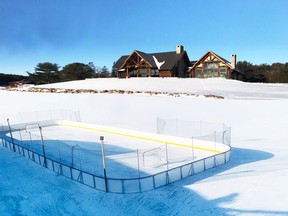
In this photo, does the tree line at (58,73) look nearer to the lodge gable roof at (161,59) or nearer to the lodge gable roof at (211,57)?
the lodge gable roof at (161,59)

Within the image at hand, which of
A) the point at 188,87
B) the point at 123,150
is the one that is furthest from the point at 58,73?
the point at 123,150

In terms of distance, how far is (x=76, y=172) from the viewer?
8.80m

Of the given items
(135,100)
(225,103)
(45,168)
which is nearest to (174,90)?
(135,100)

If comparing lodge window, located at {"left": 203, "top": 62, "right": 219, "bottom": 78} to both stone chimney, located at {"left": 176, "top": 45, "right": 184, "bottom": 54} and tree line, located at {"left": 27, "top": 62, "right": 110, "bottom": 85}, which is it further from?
tree line, located at {"left": 27, "top": 62, "right": 110, "bottom": 85}

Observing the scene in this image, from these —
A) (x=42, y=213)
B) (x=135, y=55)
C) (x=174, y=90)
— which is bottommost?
(x=42, y=213)

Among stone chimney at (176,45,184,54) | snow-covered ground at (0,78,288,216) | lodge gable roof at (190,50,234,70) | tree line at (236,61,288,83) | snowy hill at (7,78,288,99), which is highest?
stone chimney at (176,45,184,54)

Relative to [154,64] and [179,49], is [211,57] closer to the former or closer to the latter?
[179,49]

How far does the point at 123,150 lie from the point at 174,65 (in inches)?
1182

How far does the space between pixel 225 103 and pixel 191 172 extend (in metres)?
14.2

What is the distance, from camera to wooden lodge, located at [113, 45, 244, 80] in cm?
3866

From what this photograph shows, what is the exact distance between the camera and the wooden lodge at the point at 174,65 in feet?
127

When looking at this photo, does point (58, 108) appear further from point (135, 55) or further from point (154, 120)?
point (135, 55)

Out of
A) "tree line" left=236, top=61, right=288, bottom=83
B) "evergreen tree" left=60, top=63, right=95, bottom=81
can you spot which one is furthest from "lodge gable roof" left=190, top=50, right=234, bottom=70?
"evergreen tree" left=60, top=63, right=95, bottom=81

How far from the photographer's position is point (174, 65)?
132ft
